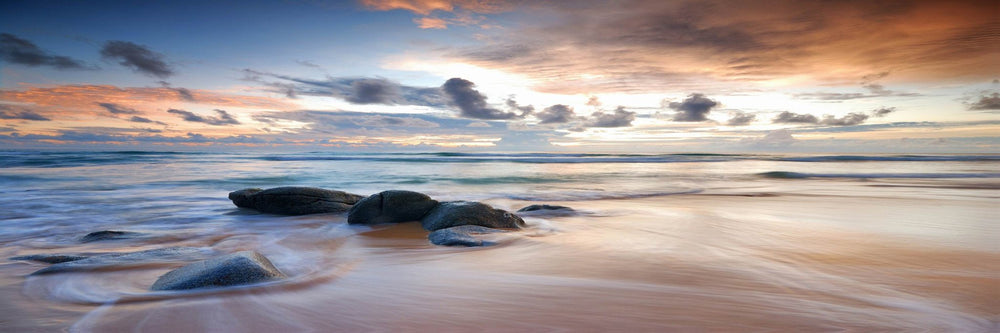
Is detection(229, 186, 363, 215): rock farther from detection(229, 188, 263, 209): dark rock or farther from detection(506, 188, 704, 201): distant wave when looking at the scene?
detection(506, 188, 704, 201): distant wave

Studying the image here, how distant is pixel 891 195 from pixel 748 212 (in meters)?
5.07

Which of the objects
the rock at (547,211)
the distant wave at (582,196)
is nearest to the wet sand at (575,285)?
the rock at (547,211)

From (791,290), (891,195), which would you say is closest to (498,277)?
(791,290)

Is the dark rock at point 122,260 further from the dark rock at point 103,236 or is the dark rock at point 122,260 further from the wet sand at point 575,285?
the dark rock at point 103,236

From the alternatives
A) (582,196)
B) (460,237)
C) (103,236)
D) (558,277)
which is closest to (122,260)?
(103,236)

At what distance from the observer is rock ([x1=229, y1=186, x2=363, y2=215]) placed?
23.0 ft

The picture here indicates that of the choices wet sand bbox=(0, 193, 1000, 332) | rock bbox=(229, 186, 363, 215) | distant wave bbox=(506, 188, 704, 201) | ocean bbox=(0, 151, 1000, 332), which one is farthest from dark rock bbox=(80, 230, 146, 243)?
distant wave bbox=(506, 188, 704, 201)

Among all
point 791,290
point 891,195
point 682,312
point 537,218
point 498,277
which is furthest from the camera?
point 891,195

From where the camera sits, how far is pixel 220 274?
2.92m

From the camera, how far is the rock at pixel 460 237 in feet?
14.2

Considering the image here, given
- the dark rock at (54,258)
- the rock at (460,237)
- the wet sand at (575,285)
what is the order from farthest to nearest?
the rock at (460,237) < the dark rock at (54,258) < the wet sand at (575,285)

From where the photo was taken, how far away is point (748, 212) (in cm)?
695

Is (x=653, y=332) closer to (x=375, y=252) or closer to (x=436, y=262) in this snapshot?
(x=436, y=262)

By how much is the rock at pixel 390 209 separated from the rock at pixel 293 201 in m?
1.25
